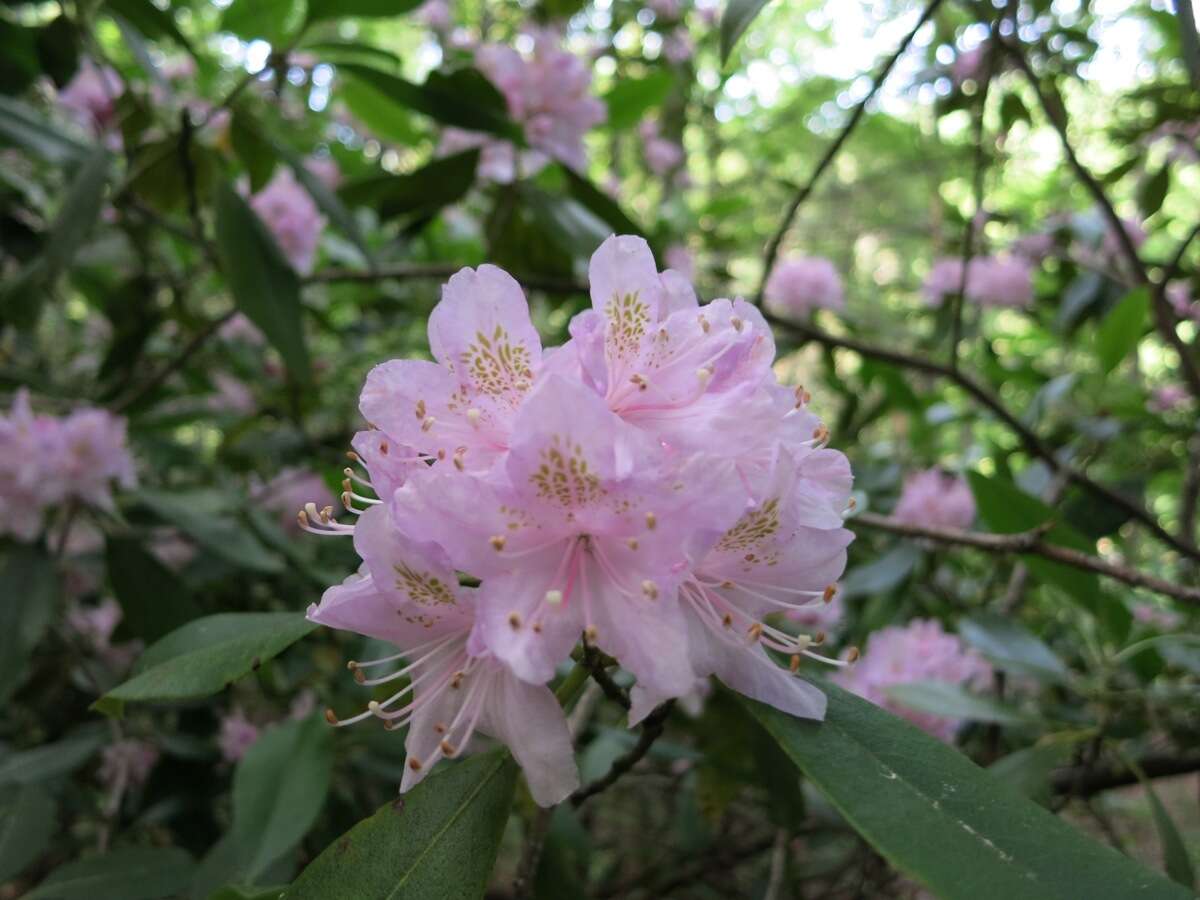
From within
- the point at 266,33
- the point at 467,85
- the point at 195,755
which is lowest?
the point at 195,755

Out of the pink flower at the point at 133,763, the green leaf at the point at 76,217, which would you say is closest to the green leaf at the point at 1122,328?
the green leaf at the point at 76,217

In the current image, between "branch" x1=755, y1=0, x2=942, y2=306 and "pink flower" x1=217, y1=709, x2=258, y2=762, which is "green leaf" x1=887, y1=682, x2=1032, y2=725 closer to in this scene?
"branch" x1=755, y1=0, x2=942, y2=306

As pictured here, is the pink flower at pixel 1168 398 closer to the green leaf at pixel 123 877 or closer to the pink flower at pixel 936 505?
the pink flower at pixel 936 505

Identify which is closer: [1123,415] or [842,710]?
[842,710]

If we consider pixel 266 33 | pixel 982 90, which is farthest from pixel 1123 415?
pixel 266 33

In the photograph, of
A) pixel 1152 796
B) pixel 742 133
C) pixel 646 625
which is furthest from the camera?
pixel 742 133

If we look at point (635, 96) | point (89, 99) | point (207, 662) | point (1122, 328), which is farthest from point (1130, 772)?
point (89, 99)

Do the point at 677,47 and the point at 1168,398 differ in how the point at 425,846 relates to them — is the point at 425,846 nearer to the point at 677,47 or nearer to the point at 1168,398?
the point at 1168,398

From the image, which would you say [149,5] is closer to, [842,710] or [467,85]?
[467,85]
